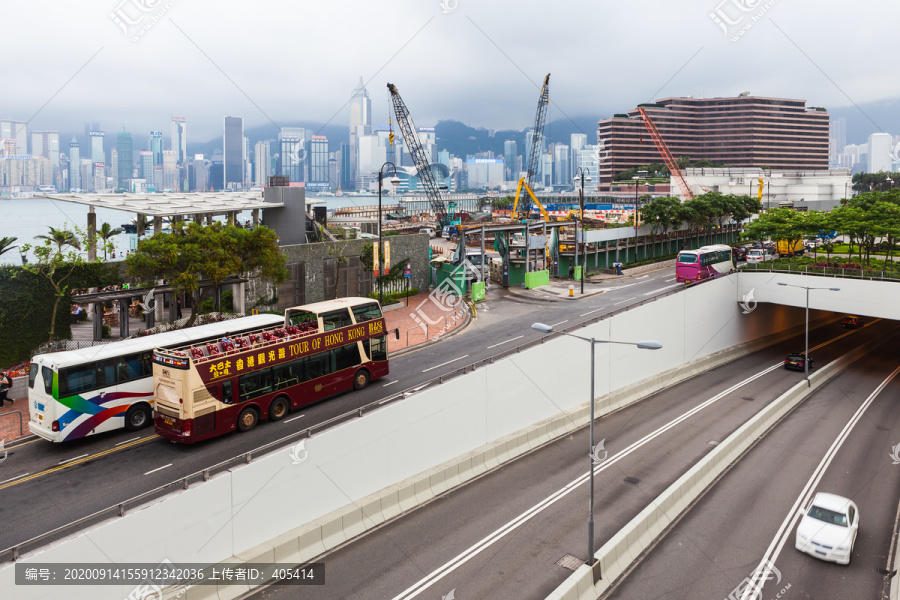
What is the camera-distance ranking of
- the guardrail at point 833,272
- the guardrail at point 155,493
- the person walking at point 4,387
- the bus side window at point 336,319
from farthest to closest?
the guardrail at point 833,272 → the bus side window at point 336,319 → the person walking at point 4,387 → the guardrail at point 155,493

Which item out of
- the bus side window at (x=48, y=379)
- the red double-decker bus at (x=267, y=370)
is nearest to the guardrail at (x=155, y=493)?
the red double-decker bus at (x=267, y=370)

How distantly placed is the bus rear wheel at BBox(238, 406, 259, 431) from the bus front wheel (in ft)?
13.7

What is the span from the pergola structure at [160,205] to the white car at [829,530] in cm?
3392

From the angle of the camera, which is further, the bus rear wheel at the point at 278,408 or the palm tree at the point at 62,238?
the palm tree at the point at 62,238

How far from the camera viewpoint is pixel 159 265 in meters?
32.3

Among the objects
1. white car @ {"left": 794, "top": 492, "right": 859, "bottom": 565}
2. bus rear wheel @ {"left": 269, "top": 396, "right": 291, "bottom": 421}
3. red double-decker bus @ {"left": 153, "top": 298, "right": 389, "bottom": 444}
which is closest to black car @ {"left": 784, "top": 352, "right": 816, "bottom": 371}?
white car @ {"left": 794, "top": 492, "right": 859, "bottom": 565}

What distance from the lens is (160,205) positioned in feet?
124

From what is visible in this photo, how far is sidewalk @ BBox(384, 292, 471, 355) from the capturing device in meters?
37.9

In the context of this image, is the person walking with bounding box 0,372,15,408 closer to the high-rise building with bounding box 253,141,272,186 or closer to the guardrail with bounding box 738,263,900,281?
the guardrail with bounding box 738,263,900,281

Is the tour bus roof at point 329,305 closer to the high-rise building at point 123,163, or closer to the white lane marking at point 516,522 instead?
the white lane marking at point 516,522

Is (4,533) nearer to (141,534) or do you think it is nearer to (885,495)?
(141,534)

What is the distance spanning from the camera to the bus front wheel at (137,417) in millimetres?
24623

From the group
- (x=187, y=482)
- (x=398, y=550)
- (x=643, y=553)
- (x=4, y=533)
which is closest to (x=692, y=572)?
(x=643, y=553)

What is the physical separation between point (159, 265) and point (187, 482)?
1866 cm
